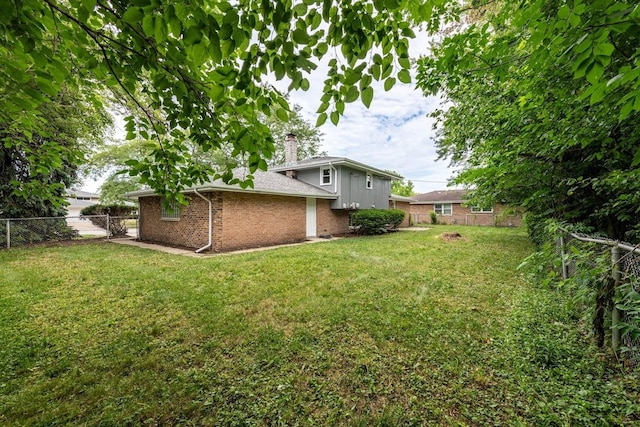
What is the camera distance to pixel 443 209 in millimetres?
28484

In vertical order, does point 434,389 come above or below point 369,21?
below

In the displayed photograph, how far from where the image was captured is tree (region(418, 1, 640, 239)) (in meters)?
1.47

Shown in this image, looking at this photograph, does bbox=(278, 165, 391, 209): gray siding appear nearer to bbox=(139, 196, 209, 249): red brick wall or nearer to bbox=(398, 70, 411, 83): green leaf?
bbox=(139, 196, 209, 249): red brick wall

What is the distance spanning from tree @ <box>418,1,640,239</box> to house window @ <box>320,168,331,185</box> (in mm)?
8697

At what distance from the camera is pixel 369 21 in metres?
1.49

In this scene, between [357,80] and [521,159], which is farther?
[521,159]

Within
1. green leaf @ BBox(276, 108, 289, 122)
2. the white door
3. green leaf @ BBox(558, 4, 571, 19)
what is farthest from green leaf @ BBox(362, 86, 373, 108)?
the white door

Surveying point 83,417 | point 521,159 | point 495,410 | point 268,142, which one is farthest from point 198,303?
point 521,159

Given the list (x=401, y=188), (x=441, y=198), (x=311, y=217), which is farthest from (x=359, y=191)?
(x=401, y=188)

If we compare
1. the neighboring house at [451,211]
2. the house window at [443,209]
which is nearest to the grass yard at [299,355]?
the neighboring house at [451,211]

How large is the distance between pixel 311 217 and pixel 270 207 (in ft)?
9.62

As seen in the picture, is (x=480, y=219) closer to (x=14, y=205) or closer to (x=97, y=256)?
(x=97, y=256)

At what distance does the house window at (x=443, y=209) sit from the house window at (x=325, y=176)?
19.2 metres

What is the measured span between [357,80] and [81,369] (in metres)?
3.79
